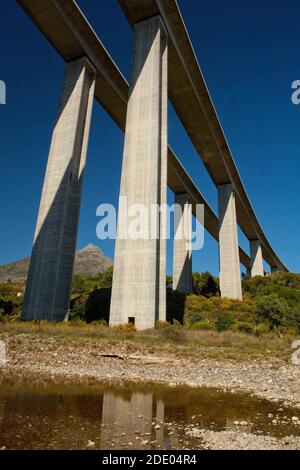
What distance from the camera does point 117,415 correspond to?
15.8 feet

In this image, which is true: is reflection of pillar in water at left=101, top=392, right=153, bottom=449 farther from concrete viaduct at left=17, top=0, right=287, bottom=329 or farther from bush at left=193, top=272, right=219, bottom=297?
bush at left=193, top=272, right=219, bottom=297

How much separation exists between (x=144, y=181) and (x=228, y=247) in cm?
2360

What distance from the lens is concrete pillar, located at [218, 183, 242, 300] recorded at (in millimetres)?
40188

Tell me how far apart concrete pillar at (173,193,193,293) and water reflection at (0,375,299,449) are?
3627 centimetres

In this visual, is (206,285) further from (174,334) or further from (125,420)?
(125,420)

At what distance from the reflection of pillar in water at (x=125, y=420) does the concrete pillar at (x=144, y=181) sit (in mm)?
13471

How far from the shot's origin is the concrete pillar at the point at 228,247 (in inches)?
1582

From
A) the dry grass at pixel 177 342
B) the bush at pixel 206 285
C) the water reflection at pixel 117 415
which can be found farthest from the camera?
the bush at pixel 206 285

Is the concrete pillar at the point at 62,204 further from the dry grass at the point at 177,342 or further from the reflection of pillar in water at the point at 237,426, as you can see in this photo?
the reflection of pillar in water at the point at 237,426

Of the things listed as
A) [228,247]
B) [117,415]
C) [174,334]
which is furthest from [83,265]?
[117,415]

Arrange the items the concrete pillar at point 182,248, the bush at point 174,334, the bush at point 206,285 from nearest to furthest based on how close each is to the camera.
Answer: the bush at point 174,334, the concrete pillar at point 182,248, the bush at point 206,285

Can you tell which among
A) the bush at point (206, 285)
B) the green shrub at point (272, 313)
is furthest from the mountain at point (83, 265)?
the green shrub at point (272, 313)

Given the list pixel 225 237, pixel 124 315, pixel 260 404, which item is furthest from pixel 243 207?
pixel 260 404
